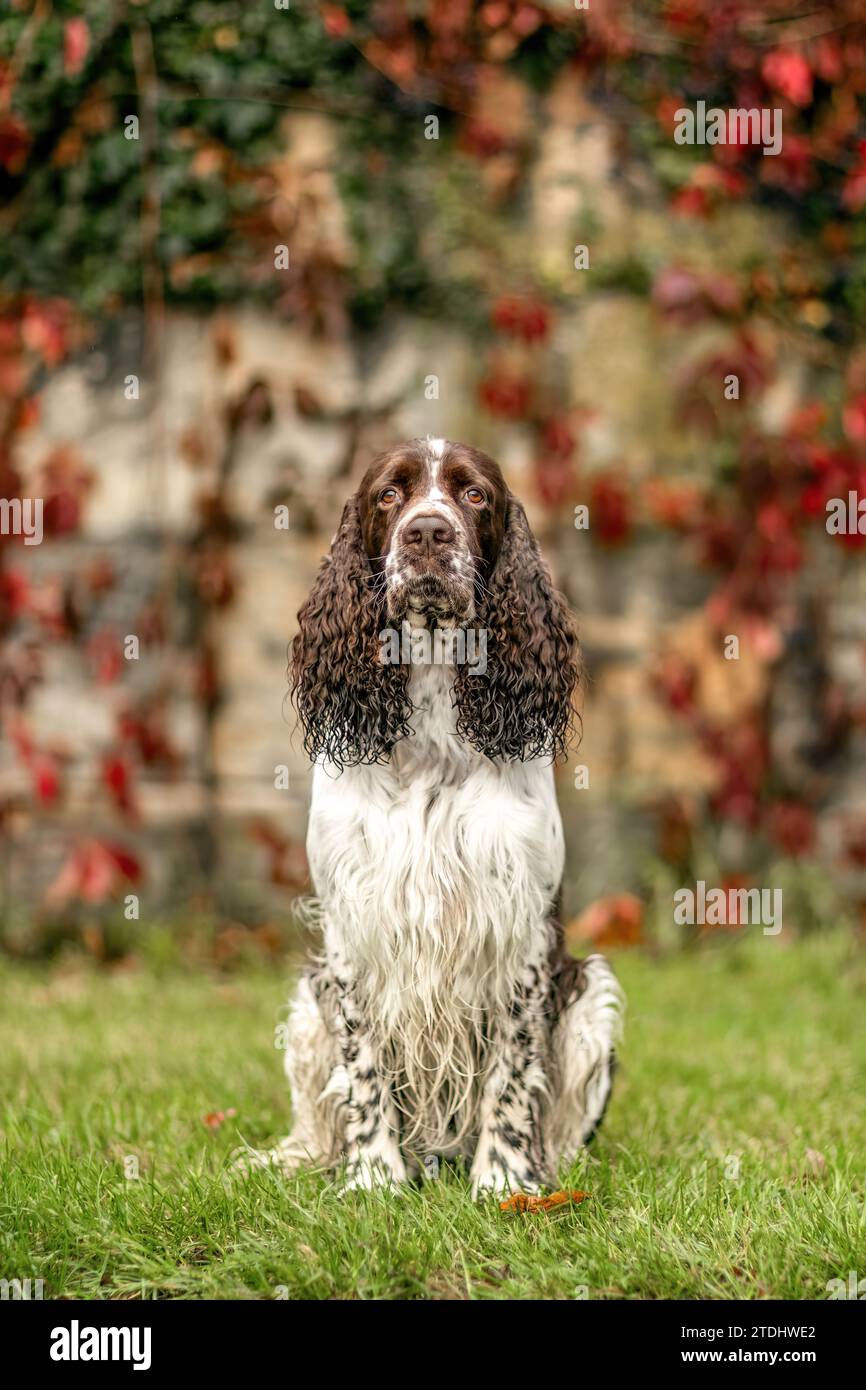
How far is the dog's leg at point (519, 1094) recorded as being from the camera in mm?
3504

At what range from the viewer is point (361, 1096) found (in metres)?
3.55

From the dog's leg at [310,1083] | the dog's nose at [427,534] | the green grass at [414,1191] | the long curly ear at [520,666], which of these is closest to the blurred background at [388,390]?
the green grass at [414,1191]

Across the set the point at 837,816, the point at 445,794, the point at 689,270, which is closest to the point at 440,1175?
the point at 445,794

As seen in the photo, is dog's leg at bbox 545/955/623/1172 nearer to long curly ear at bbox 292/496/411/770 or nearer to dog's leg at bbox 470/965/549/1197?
dog's leg at bbox 470/965/549/1197

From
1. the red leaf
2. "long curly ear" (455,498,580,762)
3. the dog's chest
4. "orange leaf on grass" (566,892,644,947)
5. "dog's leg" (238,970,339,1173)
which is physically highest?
the red leaf

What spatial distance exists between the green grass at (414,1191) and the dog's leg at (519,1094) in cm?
13

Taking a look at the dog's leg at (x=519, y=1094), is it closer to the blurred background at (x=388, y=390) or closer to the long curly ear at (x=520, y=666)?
the long curly ear at (x=520, y=666)

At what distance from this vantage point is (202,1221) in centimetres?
317

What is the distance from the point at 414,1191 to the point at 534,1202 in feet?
0.98

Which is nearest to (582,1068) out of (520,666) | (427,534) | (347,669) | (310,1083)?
(310,1083)

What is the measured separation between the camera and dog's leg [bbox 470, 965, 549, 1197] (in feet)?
11.5

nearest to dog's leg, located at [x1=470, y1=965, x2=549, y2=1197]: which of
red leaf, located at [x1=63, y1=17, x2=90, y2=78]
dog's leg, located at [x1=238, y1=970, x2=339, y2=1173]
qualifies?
dog's leg, located at [x1=238, y1=970, x2=339, y2=1173]

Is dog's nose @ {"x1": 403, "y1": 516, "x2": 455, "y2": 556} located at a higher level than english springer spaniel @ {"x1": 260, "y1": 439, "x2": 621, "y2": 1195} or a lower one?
higher

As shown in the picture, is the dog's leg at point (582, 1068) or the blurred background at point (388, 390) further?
the blurred background at point (388, 390)
